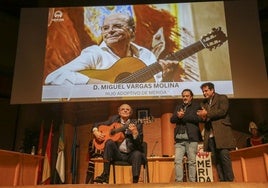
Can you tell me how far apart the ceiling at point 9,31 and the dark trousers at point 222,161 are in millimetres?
4589

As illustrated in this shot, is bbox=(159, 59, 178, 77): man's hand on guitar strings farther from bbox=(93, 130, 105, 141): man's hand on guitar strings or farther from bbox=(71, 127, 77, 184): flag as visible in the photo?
bbox=(71, 127, 77, 184): flag

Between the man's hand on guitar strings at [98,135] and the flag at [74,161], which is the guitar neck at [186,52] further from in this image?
the flag at [74,161]

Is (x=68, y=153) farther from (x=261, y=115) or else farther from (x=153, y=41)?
(x=261, y=115)

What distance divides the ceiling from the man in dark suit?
4.44 m

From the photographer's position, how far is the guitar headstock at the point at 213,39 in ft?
17.1

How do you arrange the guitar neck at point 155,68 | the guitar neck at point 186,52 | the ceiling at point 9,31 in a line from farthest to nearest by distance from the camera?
the ceiling at point 9,31 → the guitar neck at point 186,52 → the guitar neck at point 155,68

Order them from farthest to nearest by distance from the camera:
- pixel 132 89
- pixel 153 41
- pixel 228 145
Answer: pixel 153 41, pixel 132 89, pixel 228 145

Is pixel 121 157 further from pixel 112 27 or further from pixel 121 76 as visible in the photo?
pixel 112 27

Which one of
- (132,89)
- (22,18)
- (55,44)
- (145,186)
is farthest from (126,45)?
(145,186)

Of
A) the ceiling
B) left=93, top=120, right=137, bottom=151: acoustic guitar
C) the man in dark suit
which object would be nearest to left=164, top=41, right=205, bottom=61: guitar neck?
the man in dark suit

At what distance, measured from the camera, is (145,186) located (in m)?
2.58

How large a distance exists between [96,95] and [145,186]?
258cm

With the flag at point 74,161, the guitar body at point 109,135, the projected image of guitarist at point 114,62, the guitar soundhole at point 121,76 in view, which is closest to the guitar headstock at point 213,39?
the projected image of guitarist at point 114,62

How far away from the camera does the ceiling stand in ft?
23.9
